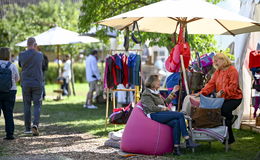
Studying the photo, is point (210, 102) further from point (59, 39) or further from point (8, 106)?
point (59, 39)

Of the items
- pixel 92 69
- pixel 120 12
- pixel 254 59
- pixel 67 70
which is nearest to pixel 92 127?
pixel 120 12

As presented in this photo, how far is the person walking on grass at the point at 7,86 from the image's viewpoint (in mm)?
8863

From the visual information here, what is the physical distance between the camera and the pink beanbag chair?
7523 millimetres

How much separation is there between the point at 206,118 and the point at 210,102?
27 centimetres

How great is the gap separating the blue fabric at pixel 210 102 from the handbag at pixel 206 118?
7 cm

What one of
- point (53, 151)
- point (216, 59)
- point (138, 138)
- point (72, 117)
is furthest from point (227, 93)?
point (72, 117)

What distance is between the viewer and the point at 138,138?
24.7ft

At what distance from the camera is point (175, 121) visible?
754cm

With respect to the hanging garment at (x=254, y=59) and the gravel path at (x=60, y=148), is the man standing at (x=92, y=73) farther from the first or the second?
the hanging garment at (x=254, y=59)

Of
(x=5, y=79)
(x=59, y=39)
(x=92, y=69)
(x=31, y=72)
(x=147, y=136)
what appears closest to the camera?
(x=147, y=136)

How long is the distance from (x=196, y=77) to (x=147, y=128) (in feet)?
6.84

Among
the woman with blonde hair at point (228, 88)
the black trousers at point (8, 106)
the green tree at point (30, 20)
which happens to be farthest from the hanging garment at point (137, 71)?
the green tree at point (30, 20)

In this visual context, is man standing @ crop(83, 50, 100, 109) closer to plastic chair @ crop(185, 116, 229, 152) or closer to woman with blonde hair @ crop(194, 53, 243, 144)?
woman with blonde hair @ crop(194, 53, 243, 144)

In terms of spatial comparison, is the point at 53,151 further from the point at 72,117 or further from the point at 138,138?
the point at 72,117
